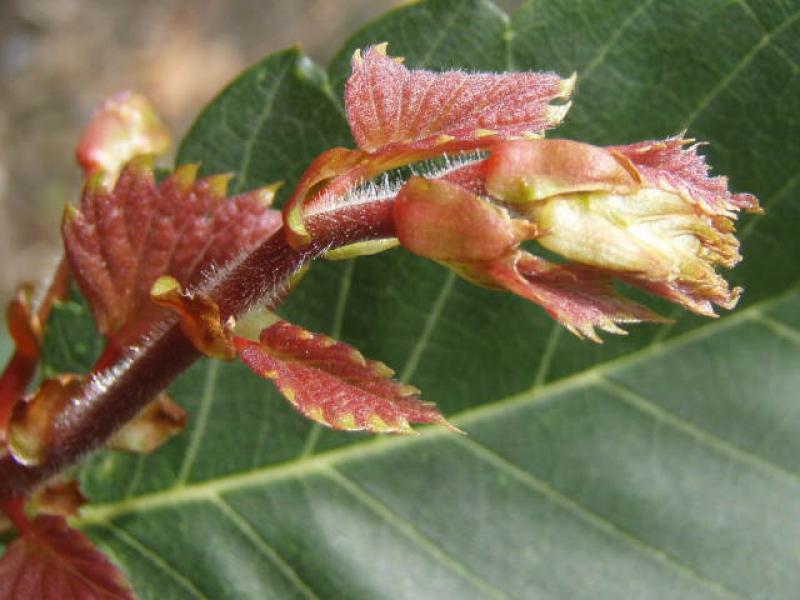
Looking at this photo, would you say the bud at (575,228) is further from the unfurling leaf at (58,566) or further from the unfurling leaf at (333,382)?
the unfurling leaf at (58,566)

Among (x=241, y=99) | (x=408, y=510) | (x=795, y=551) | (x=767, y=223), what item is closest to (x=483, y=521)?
(x=408, y=510)

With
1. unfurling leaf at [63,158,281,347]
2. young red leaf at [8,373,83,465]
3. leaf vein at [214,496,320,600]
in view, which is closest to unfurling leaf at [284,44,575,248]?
unfurling leaf at [63,158,281,347]

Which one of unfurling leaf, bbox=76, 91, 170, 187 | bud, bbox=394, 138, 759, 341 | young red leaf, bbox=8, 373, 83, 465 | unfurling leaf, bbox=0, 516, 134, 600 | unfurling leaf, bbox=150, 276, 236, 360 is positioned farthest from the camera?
unfurling leaf, bbox=76, 91, 170, 187

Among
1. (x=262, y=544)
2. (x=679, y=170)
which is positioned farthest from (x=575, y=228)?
(x=262, y=544)

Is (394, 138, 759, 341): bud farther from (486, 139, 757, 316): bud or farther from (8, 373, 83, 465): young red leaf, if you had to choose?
(8, 373, 83, 465): young red leaf

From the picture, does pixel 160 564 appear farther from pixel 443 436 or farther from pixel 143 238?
pixel 143 238

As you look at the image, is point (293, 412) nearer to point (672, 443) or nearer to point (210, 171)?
point (210, 171)

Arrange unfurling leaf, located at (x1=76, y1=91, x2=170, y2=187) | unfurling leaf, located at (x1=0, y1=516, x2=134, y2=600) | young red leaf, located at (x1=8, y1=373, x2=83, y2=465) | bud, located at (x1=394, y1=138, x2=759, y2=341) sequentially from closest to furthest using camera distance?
bud, located at (x1=394, y1=138, x2=759, y2=341)
young red leaf, located at (x1=8, y1=373, x2=83, y2=465)
unfurling leaf, located at (x1=0, y1=516, x2=134, y2=600)
unfurling leaf, located at (x1=76, y1=91, x2=170, y2=187)
